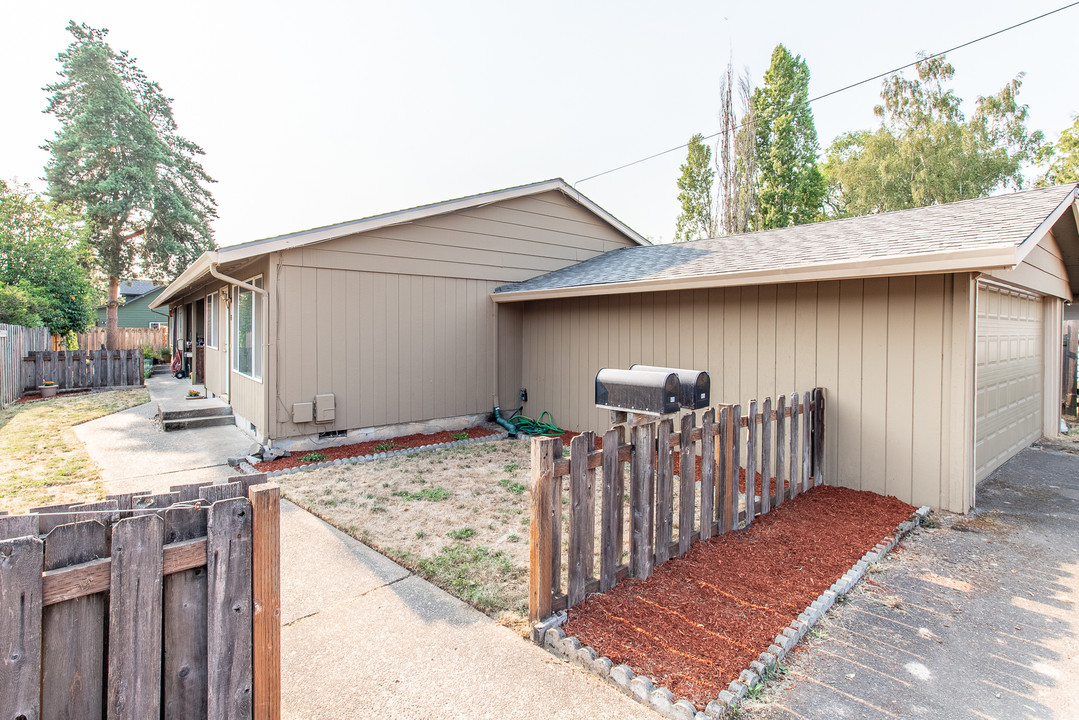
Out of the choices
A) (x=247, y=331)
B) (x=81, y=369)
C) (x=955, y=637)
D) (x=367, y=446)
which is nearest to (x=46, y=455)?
(x=247, y=331)

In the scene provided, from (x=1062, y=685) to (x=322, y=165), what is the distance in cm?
1529

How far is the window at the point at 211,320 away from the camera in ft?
34.9

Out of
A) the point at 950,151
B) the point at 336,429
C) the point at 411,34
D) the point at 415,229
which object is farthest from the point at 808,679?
the point at 950,151

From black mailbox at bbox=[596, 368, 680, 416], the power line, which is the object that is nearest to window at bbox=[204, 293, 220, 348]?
the power line

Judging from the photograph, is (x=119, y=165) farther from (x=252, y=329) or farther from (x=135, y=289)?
(x=135, y=289)

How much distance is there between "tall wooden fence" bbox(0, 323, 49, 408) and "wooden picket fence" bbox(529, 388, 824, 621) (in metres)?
12.3

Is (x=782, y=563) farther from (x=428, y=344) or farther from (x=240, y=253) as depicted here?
(x=240, y=253)

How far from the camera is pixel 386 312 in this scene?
742 cm

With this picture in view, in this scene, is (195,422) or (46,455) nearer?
(46,455)

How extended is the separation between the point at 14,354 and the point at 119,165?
1134 cm

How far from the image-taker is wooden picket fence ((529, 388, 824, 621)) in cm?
270

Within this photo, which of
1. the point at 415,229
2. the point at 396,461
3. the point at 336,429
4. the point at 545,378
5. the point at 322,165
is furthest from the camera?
the point at 322,165

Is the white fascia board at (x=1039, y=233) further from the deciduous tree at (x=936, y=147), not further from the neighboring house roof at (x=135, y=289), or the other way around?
the neighboring house roof at (x=135, y=289)

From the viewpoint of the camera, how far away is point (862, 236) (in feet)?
18.7
